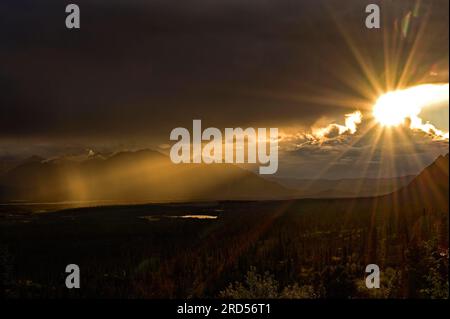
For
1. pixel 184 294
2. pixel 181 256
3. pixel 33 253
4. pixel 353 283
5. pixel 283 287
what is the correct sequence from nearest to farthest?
pixel 353 283, pixel 283 287, pixel 184 294, pixel 181 256, pixel 33 253

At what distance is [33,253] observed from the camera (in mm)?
183875

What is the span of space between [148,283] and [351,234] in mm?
65982

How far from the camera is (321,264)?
11906 cm

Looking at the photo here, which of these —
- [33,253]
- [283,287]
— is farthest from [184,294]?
[33,253]

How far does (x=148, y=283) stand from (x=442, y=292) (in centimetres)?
7634

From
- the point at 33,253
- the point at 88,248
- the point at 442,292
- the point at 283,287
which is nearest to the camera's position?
the point at 442,292

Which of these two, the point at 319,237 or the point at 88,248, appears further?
the point at 88,248

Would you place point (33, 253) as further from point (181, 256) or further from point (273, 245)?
Answer: point (273, 245)

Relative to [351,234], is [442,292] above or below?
below

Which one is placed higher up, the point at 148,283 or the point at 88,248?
the point at 88,248
